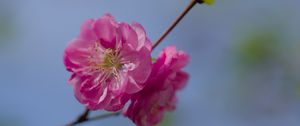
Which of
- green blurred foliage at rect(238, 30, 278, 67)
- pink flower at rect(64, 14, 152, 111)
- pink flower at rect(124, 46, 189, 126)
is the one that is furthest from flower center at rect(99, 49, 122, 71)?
green blurred foliage at rect(238, 30, 278, 67)

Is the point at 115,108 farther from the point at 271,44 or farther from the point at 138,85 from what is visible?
the point at 271,44

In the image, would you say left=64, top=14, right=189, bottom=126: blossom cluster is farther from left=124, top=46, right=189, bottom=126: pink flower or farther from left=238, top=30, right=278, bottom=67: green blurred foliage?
left=238, top=30, right=278, bottom=67: green blurred foliage

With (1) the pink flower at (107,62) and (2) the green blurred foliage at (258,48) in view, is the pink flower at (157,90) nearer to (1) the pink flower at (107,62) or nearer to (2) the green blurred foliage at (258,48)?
(1) the pink flower at (107,62)

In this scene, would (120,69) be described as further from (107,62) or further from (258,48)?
(258,48)

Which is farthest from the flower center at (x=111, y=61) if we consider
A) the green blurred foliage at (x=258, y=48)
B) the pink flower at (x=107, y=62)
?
the green blurred foliage at (x=258, y=48)

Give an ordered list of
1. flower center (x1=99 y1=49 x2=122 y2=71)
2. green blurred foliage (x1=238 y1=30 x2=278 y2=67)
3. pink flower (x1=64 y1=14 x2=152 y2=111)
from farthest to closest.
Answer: green blurred foliage (x1=238 y1=30 x2=278 y2=67) < flower center (x1=99 y1=49 x2=122 y2=71) < pink flower (x1=64 y1=14 x2=152 y2=111)

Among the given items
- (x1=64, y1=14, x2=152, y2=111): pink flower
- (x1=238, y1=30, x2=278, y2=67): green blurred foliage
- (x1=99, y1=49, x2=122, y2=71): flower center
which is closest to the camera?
(x1=64, y1=14, x2=152, y2=111): pink flower

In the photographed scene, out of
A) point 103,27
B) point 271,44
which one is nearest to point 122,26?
point 103,27

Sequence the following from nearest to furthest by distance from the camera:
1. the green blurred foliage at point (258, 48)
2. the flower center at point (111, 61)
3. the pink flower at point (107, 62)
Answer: the pink flower at point (107, 62) → the flower center at point (111, 61) → the green blurred foliage at point (258, 48)

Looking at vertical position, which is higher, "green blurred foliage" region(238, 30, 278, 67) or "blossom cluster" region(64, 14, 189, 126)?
"green blurred foliage" region(238, 30, 278, 67)
